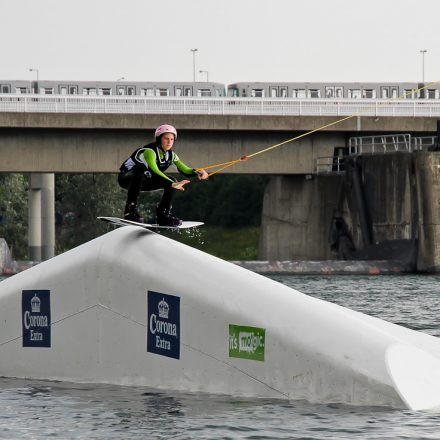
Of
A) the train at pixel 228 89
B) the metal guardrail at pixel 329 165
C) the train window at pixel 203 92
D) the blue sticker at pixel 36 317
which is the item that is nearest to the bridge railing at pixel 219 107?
the metal guardrail at pixel 329 165

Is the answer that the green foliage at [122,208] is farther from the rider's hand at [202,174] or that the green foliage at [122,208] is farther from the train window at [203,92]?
the rider's hand at [202,174]

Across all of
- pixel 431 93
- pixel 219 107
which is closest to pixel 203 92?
pixel 431 93

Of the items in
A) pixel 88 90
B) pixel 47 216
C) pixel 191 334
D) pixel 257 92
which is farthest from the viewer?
pixel 47 216

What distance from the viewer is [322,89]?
A: 91688 millimetres

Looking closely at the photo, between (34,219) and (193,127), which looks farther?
(34,219)

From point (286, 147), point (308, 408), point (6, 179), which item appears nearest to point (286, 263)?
point (286, 147)

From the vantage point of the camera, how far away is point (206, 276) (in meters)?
16.7

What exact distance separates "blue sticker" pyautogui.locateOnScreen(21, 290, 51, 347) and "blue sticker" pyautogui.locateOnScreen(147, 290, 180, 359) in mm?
1771

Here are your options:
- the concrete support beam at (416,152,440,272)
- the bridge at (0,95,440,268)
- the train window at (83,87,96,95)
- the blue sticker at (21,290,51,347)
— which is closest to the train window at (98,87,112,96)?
the train window at (83,87,96,95)

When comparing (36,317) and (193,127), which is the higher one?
(193,127)

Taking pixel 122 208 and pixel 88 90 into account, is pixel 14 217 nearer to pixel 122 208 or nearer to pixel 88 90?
pixel 122 208

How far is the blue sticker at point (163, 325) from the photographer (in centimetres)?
1677

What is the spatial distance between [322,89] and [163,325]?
76016 millimetres

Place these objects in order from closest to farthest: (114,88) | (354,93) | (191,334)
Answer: (191,334)
(114,88)
(354,93)
